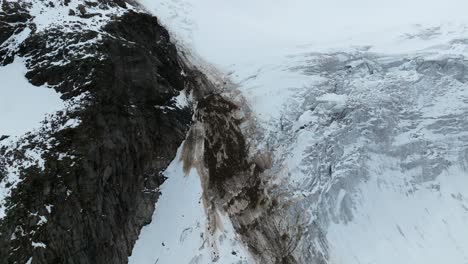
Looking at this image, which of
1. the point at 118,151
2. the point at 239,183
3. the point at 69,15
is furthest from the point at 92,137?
the point at 239,183

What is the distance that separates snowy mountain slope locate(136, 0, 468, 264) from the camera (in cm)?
2756

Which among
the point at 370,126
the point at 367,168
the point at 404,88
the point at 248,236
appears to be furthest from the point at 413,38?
the point at 248,236

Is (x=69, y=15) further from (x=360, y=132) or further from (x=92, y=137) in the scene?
(x=360, y=132)

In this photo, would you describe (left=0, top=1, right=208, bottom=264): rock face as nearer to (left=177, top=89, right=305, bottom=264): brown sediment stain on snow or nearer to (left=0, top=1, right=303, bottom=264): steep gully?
(left=0, top=1, right=303, bottom=264): steep gully

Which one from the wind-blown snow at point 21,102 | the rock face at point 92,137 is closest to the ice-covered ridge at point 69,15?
the rock face at point 92,137

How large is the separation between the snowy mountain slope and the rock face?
2729mm

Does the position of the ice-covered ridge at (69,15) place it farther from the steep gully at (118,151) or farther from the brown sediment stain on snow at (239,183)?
the brown sediment stain on snow at (239,183)

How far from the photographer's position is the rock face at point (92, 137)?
1970cm

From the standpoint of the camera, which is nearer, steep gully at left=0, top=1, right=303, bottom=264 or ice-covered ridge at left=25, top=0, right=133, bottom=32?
steep gully at left=0, top=1, right=303, bottom=264

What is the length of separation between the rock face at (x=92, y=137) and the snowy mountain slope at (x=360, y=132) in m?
2.73

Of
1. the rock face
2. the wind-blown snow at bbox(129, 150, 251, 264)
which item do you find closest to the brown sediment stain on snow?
the wind-blown snow at bbox(129, 150, 251, 264)

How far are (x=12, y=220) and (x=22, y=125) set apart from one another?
4.40m

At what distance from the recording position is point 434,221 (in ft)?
93.7

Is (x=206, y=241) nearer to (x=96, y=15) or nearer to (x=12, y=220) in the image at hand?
(x=12, y=220)
